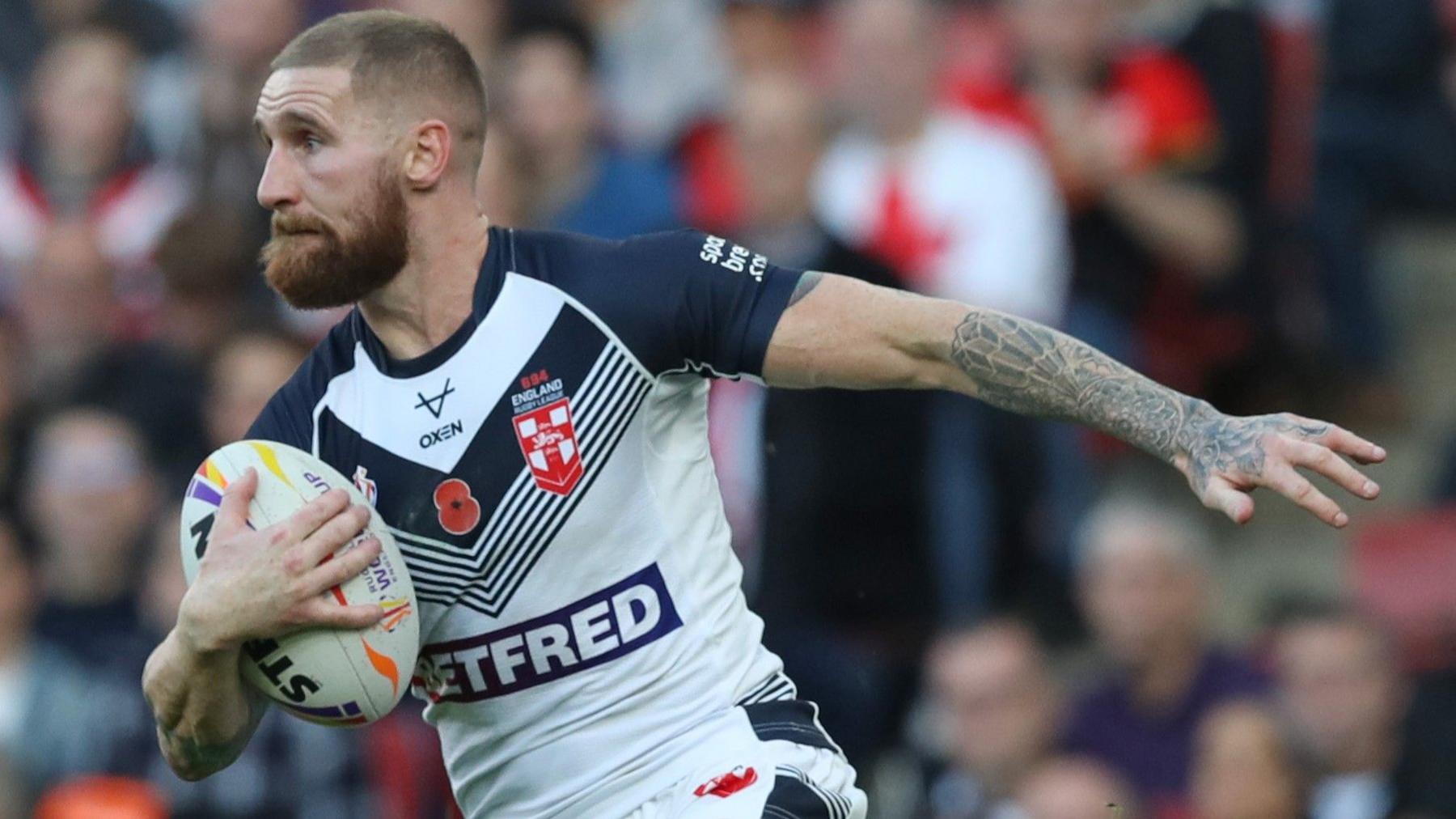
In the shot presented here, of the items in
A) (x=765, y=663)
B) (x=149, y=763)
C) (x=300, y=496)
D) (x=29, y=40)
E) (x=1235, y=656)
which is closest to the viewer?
(x=300, y=496)

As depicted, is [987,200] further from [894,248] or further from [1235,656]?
[1235,656]

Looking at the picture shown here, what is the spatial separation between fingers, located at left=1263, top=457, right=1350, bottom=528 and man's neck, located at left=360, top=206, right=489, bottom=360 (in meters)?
1.79

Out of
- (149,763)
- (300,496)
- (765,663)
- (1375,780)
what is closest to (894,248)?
(1375,780)

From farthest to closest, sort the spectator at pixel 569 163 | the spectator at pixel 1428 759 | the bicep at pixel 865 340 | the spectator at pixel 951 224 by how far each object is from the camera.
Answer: the spectator at pixel 569 163
the spectator at pixel 951 224
the spectator at pixel 1428 759
the bicep at pixel 865 340

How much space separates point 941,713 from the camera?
8797 mm

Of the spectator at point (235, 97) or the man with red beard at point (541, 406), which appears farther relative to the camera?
the spectator at point (235, 97)

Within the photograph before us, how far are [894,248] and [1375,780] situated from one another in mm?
2826

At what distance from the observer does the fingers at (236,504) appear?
16.4 ft

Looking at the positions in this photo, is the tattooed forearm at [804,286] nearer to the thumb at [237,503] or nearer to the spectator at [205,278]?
the thumb at [237,503]

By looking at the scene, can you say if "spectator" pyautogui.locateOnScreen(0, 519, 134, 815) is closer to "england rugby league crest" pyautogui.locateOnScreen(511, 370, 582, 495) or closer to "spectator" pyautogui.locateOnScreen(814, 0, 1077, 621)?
"spectator" pyautogui.locateOnScreen(814, 0, 1077, 621)

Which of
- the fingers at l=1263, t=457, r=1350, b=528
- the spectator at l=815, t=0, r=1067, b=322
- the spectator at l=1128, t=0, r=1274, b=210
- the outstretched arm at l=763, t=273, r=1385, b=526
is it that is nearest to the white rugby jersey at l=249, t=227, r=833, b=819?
the outstretched arm at l=763, t=273, r=1385, b=526

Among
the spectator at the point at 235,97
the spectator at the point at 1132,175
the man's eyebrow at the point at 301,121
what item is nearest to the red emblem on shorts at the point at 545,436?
the man's eyebrow at the point at 301,121

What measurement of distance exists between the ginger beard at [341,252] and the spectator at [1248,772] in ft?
12.5

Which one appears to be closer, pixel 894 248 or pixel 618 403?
pixel 618 403
